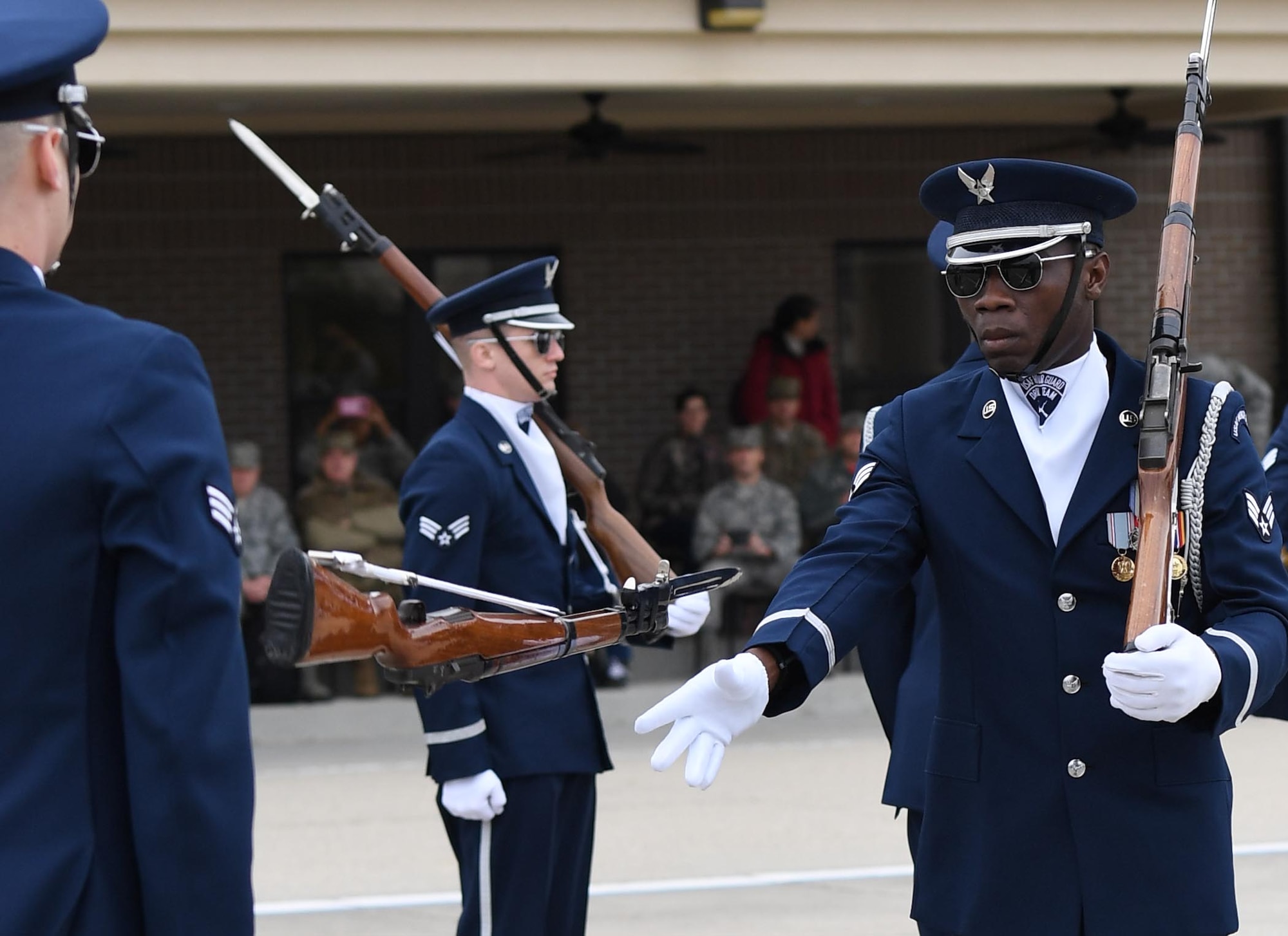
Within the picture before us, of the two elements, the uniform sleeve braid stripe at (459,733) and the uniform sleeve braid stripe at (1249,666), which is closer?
the uniform sleeve braid stripe at (1249,666)

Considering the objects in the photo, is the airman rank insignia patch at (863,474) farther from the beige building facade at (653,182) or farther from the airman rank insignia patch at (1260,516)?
the beige building facade at (653,182)

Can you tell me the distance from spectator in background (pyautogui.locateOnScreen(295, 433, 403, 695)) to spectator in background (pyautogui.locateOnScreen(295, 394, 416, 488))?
9.0 inches

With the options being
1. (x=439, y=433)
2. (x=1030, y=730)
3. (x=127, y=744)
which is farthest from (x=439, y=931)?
(x=127, y=744)

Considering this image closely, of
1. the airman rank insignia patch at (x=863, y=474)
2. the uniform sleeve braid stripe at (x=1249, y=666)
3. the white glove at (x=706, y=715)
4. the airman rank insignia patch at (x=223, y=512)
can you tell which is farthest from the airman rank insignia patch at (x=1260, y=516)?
the airman rank insignia patch at (x=223, y=512)

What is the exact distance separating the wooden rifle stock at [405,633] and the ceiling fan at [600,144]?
8.08 metres

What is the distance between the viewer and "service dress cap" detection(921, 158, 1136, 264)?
3279mm

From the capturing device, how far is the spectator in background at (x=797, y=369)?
1268 centimetres

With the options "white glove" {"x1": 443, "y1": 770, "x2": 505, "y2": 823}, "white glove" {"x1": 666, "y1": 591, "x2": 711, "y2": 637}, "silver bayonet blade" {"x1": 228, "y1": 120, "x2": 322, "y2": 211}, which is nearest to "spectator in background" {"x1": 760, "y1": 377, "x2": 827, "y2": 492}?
"silver bayonet blade" {"x1": 228, "y1": 120, "x2": 322, "y2": 211}

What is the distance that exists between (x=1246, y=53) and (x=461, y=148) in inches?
196

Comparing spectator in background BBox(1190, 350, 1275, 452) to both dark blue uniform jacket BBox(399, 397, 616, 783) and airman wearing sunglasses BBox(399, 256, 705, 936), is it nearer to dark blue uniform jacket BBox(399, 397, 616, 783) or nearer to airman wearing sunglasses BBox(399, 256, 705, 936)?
airman wearing sunglasses BBox(399, 256, 705, 936)

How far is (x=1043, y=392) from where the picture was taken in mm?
3355

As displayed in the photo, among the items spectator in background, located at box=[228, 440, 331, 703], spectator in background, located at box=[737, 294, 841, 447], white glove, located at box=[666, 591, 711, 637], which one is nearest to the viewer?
white glove, located at box=[666, 591, 711, 637]

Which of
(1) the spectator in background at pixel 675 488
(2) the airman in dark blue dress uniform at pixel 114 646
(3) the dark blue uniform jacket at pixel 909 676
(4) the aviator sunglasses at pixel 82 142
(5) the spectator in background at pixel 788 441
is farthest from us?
(5) the spectator in background at pixel 788 441

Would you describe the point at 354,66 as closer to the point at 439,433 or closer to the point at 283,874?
the point at 283,874
